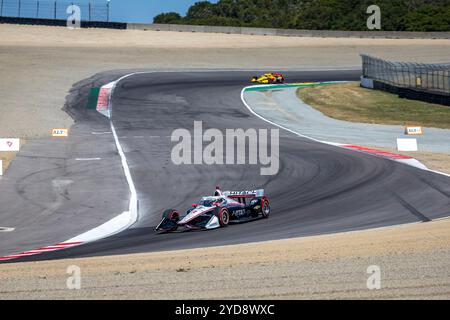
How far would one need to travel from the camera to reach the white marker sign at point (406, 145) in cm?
3094

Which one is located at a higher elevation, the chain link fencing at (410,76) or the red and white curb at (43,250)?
the chain link fencing at (410,76)

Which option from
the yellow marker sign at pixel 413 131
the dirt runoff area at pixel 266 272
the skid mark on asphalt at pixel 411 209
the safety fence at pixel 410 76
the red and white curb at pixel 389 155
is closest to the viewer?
the dirt runoff area at pixel 266 272

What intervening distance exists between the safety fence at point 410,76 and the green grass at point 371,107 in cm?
149

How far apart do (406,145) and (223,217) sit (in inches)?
586

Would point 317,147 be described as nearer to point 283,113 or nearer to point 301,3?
point 283,113

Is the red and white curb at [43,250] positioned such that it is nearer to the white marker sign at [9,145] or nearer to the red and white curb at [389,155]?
the white marker sign at [9,145]

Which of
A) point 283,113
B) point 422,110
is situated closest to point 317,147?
point 283,113

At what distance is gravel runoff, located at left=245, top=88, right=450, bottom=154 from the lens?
110 ft

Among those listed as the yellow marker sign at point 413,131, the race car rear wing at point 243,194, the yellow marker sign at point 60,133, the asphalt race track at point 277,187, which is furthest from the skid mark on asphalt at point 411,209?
the yellow marker sign at point 60,133

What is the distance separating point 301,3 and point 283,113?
109m

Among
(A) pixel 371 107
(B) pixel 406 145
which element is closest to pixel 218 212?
(B) pixel 406 145

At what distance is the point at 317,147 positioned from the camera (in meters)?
31.0

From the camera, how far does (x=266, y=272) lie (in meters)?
12.1
